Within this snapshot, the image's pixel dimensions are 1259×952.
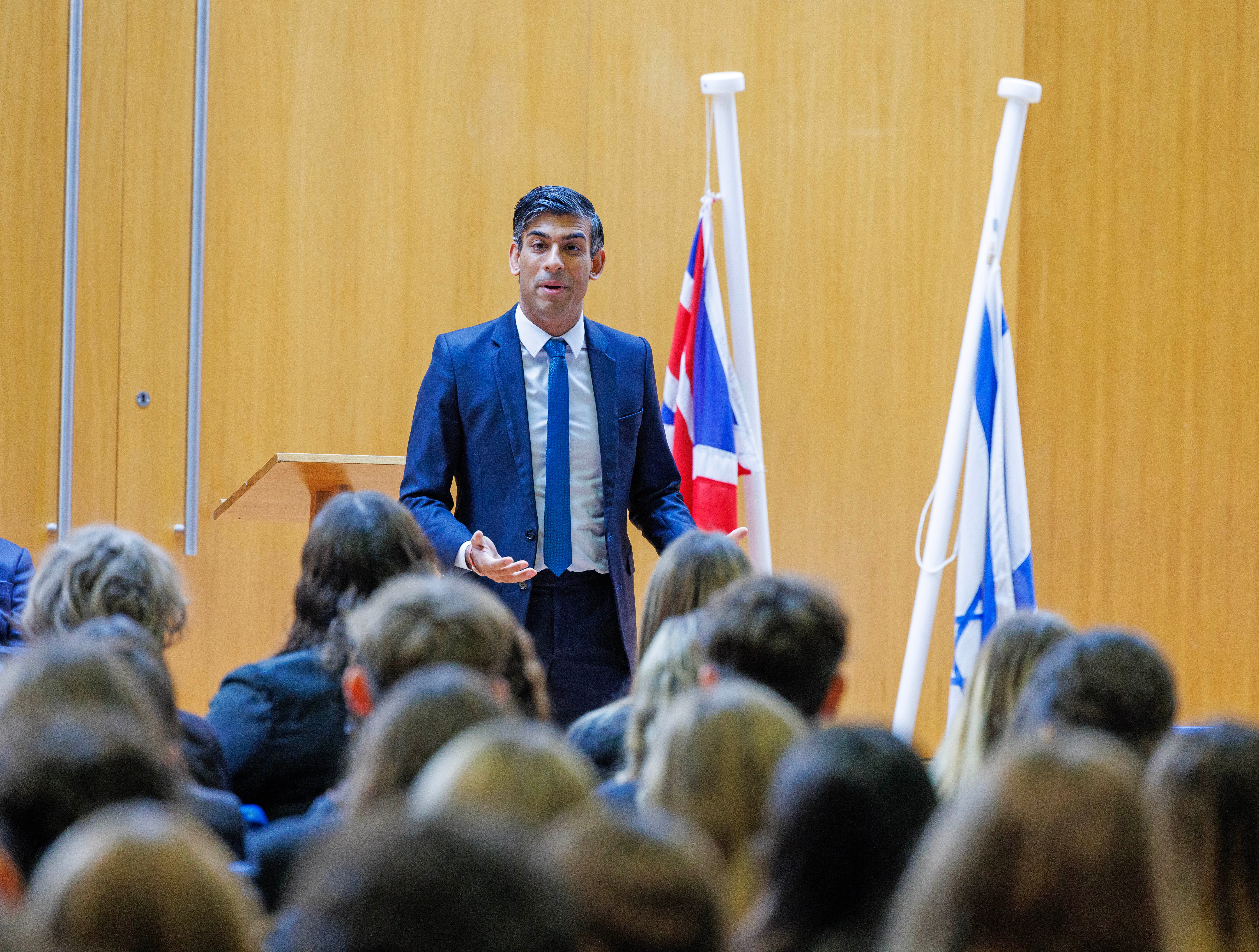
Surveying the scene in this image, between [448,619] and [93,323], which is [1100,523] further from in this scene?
[448,619]

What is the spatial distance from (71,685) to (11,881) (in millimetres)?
317

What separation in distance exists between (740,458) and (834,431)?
1.18 metres

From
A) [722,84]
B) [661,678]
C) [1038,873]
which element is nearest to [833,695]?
[661,678]

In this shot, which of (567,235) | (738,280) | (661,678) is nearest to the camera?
(661,678)

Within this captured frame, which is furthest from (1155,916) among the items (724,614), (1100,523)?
(1100,523)

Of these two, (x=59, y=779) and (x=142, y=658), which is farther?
(x=142, y=658)

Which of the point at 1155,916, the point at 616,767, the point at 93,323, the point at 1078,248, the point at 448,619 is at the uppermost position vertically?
the point at 1078,248

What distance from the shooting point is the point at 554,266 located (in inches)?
151

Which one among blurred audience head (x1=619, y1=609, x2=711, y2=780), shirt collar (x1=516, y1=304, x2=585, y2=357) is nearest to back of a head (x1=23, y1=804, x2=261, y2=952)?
blurred audience head (x1=619, y1=609, x2=711, y2=780)

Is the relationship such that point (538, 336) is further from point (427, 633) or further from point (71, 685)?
point (71, 685)

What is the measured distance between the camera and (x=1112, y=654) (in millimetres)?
1967

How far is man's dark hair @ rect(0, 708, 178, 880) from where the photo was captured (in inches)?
54.7

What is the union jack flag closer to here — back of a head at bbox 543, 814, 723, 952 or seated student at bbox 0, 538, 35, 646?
seated student at bbox 0, 538, 35, 646

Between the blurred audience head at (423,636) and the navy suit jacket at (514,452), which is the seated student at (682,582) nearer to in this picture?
the blurred audience head at (423,636)
